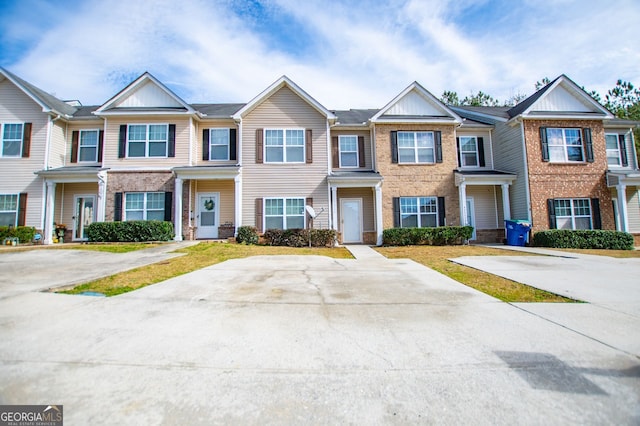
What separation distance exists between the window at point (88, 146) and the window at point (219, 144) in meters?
6.29

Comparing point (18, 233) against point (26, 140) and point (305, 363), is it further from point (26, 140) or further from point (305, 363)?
point (305, 363)

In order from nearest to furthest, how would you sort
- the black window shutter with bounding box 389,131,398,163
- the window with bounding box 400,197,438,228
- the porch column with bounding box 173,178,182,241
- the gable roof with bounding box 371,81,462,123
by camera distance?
the porch column with bounding box 173,178,182,241 < the window with bounding box 400,197,438,228 < the black window shutter with bounding box 389,131,398,163 < the gable roof with bounding box 371,81,462,123

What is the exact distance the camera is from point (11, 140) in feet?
50.4

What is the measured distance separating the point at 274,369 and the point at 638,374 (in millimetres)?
3142

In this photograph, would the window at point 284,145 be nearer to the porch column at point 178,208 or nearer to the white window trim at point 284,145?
the white window trim at point 284,145

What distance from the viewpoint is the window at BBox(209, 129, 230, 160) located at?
53.5ft

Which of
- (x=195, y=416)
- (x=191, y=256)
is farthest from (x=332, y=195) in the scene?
(x=195, y=416)

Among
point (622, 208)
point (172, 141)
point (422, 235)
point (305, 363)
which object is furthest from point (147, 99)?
point (622, 208)

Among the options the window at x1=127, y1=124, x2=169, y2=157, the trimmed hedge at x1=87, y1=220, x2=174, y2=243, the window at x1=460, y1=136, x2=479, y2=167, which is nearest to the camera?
the trimmed hedge at x1=87, y1=220, x2=174, y2=243

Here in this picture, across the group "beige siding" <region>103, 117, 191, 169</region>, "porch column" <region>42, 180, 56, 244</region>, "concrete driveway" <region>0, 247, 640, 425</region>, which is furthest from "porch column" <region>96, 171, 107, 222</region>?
"concrete driveway" <region>0, 247, 640, 425</region>

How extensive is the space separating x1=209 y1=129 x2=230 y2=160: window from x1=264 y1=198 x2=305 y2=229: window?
376 cm

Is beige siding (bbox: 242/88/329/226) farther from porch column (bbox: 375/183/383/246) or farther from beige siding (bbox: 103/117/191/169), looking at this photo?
beige siding (bbox: 103/117/191/169)

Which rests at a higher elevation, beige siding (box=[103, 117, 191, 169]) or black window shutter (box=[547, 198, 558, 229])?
beige siding (box=[103, 117, 191, 169])

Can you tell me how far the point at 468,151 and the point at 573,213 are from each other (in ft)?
21.0
